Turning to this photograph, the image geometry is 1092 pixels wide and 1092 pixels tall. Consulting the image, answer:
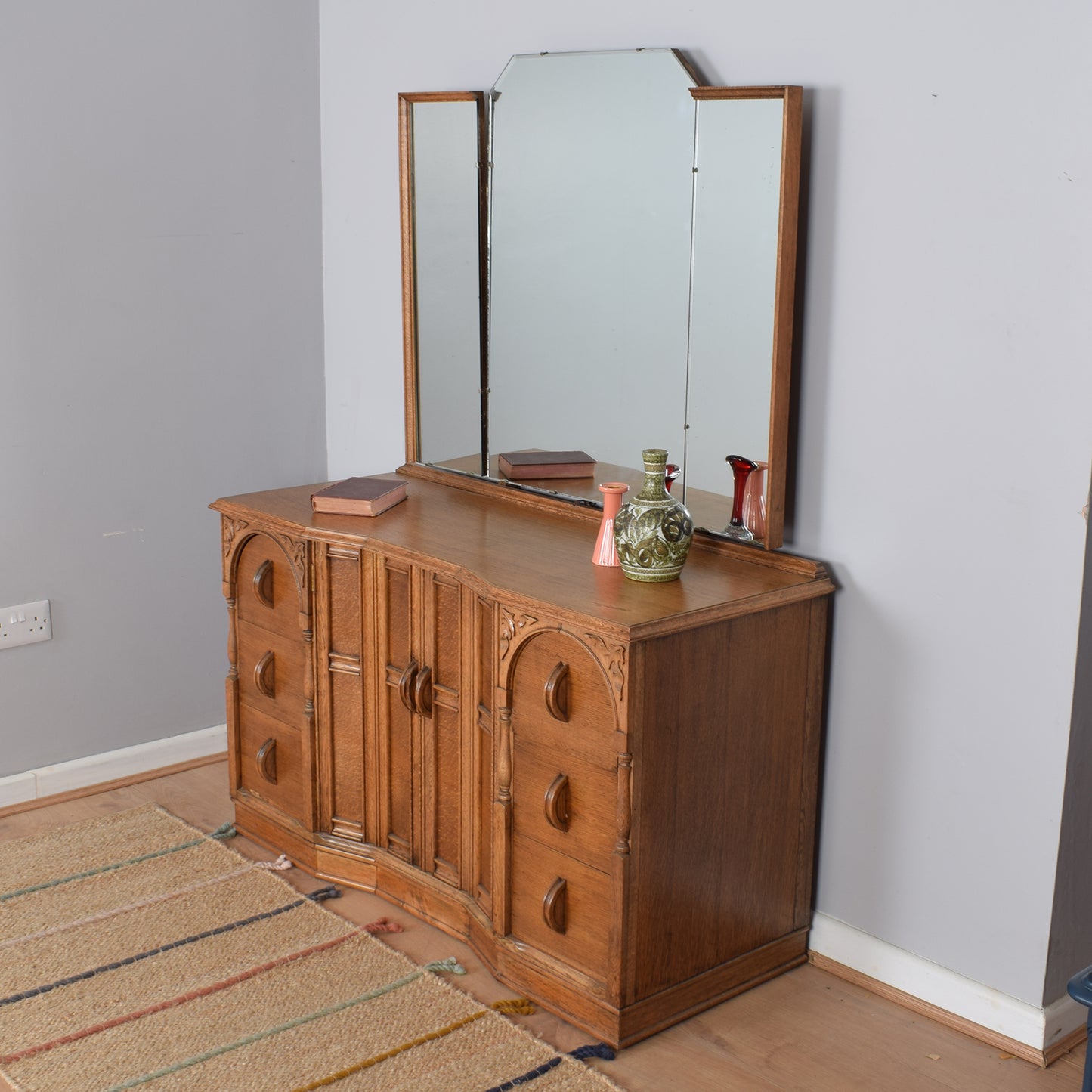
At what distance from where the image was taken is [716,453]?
7.87 feet

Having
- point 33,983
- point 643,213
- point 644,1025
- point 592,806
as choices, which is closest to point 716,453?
point 643,213

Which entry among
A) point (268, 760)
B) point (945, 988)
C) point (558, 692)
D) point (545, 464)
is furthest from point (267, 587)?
point (945, 988)

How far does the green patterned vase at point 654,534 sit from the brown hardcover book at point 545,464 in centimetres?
44

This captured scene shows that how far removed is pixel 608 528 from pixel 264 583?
842 millimetres

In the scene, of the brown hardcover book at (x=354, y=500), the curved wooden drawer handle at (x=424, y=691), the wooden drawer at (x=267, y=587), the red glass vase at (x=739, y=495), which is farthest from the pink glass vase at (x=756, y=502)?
the wooden drawer at (x=267, y=587)

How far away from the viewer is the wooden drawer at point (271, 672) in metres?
2.74

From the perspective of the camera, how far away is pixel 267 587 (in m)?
2.76

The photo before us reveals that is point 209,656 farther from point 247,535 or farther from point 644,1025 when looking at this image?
point 644,1025

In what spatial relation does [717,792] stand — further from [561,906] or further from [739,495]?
[739,495]

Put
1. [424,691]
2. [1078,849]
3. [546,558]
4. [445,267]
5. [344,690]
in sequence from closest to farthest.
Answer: [1078,849], [546,558], [424,691], [344,690], [445,267]

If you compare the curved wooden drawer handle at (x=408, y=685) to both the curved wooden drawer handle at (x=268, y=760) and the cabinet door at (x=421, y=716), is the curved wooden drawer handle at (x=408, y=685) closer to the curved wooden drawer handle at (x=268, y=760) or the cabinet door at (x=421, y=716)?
the cabinet door at (x=421, y=716)

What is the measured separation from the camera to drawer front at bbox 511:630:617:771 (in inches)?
82.0

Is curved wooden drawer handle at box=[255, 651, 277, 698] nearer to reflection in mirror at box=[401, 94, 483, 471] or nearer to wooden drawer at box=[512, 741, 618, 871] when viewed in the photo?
reflection in mirror at box=[401, 94, 483, 471]

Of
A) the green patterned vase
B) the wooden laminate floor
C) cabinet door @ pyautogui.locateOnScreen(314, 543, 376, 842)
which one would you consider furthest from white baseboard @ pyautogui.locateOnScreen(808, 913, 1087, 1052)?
cabinet door @ pyautogui.locateOnScreen(314, 543, 376, 842)
